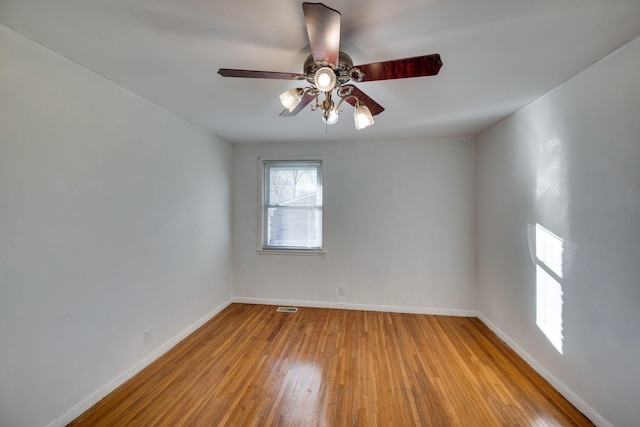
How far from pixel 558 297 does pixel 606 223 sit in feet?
2.25

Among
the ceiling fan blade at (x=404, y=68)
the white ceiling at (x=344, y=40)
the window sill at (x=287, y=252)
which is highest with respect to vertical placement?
the white ceiling at (x=344, y=40)

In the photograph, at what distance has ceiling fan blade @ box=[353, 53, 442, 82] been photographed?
1227mm

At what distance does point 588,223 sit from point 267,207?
331cm

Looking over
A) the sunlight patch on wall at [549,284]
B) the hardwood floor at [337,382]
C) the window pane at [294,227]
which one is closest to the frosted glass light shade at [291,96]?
the hardwood floor at [337,382]

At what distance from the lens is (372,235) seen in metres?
3.63

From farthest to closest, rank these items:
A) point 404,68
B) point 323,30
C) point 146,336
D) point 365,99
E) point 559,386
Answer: point 146,336 → point 559,386 → point 365,99 → point 404,68 → point 323,30

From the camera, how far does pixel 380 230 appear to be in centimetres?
362

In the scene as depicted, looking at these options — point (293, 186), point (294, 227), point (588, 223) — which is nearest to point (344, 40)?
point (588, 223)

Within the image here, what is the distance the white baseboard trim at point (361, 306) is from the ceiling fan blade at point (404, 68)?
9.86ft

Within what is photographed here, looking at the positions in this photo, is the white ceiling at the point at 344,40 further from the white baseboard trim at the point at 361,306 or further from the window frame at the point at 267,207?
the white baseboard trim at the point at 361,306

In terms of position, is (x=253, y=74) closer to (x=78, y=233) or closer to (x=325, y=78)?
(x=325, y=78)

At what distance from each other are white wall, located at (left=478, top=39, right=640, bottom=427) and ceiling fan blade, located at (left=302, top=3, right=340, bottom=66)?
1691 mm

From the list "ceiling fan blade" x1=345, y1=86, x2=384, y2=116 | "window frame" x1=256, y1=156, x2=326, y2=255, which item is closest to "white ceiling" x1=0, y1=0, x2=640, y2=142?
"ceiling fan blade" x1=345, y1=86, x2=384, y2=116

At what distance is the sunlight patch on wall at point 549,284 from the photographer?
201 cm
